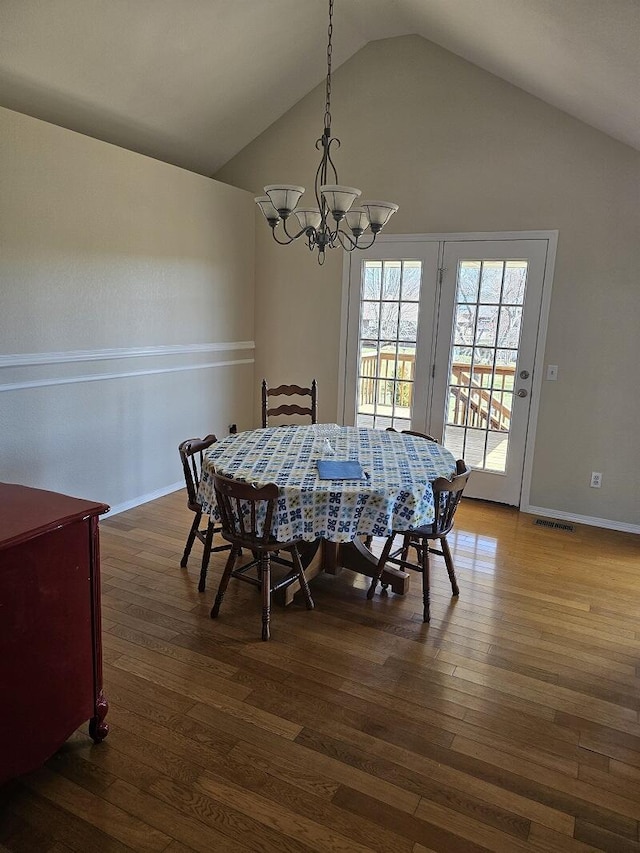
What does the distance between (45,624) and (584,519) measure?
12.4 feet

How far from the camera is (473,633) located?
277 cm

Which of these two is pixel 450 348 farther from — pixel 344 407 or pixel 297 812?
pixel 297 812

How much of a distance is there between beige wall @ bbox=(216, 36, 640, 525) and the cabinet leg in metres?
3.44

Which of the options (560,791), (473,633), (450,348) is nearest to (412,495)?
(473,633)

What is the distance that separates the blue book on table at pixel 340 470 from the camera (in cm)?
270

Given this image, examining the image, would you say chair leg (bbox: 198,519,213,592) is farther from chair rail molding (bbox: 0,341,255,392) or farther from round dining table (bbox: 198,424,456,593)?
chair rail molding (bbox: 0,341,255,392)

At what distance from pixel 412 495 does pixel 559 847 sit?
1357 millimetres

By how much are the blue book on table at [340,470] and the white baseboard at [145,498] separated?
190cm

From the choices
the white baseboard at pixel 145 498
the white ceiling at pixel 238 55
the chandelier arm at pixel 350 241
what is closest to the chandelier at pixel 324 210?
the chandelier arm at pixel 350 241

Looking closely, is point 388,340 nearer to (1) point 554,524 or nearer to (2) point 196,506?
(1) point 554,524

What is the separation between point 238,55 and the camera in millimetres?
3982

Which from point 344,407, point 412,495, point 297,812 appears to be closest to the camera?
point 297,812

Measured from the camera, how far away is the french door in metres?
4.28

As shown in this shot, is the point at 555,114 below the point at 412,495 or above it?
above
